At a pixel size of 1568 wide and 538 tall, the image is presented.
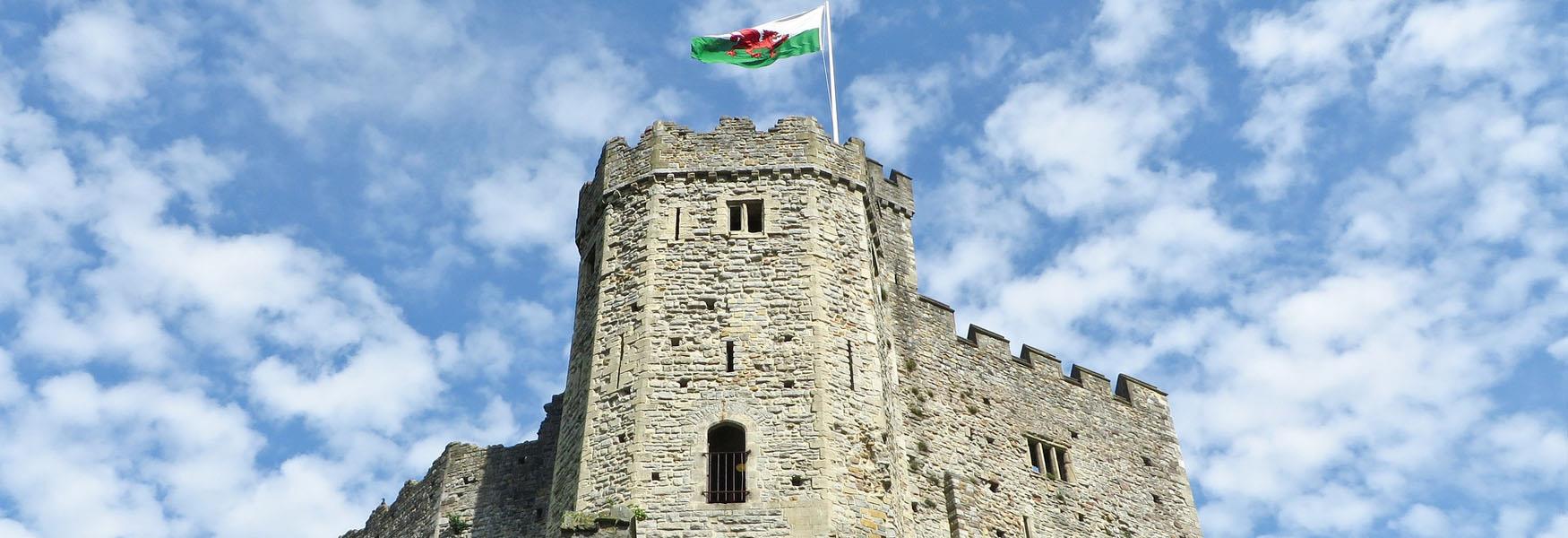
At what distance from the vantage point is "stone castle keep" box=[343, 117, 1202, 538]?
2175cm

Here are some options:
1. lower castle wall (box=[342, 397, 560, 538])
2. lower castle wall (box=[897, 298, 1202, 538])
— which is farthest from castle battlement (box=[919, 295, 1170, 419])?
lower castle wall (box=[342, 397, 560, 538])

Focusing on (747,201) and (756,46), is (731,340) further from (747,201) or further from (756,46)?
(756,46)

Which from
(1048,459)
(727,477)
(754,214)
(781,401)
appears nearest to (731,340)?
(781,401)

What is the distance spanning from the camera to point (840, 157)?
26781 millimetres

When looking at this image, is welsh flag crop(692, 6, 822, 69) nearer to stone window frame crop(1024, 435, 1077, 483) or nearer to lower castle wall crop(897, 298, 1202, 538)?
lower castle wall crop(897, 298, 1202, 538)

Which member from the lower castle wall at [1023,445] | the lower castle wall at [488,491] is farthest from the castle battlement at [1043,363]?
the lower castle wall at [488,491]

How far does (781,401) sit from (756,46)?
941 centimetres

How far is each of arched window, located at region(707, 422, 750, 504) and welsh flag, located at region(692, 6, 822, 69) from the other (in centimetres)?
949

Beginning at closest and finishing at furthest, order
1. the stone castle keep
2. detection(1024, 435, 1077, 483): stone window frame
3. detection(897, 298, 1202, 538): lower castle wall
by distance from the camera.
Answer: the stone castle keep < detection(897, 298, 1202, 538): lower castle wall < detection(1024, 435, 1077, 483): stone window frame

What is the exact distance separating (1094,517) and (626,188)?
10.8m

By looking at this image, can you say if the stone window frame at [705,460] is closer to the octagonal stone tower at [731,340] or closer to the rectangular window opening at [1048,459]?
the octagonal stone tower at [731,340]

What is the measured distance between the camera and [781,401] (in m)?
22.4

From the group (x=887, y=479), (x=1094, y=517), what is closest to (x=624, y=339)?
(x=887, y=479)

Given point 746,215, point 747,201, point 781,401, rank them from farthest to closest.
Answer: point 747,201
point 746,215
point 781,401
